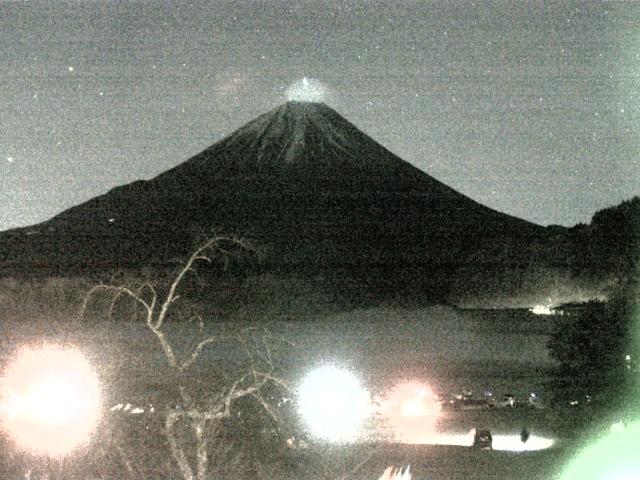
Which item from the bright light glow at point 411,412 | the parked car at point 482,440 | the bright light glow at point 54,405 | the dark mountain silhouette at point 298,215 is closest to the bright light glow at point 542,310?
the bright light glow at point 411,412

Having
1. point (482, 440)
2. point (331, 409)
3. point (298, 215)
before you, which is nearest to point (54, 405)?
point (331, 409)

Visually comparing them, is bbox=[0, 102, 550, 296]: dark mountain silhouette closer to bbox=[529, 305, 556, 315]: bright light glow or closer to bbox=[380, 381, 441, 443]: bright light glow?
bbox=[529, 305, 556, 315]: bright light glow

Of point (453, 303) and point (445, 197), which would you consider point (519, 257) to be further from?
point (445, 197)

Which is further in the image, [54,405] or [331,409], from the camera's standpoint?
[54,405]

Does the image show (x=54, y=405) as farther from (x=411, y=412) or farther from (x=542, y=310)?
(x=542, y=310)

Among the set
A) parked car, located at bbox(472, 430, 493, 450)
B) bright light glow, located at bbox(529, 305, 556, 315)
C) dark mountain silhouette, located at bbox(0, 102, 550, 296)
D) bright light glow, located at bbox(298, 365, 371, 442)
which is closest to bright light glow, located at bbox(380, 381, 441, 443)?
parked car, located at bbox(472, 430, 493, 450)

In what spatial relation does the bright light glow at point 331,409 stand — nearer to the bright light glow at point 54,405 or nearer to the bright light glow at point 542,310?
the bright light glow at point 54,405
